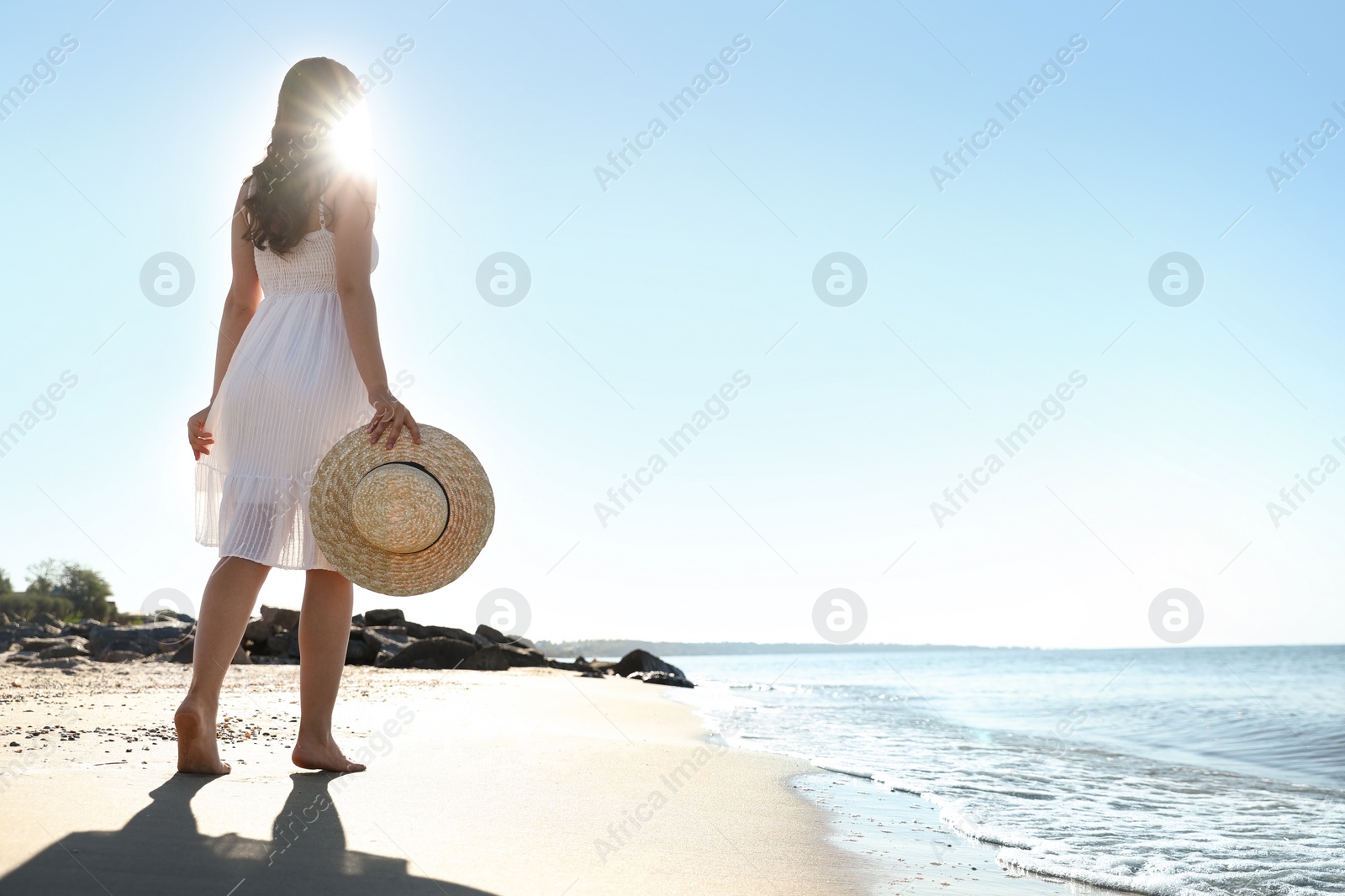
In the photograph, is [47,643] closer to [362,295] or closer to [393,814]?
[362,295]

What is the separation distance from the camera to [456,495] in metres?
2.89

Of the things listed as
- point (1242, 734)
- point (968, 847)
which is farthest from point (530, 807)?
point (1242, 734)

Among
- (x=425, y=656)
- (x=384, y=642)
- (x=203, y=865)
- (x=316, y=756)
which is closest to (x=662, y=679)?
(x=384, y=642)

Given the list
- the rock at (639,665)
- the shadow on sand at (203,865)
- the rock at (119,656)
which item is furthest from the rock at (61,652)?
the rock at (639,665)

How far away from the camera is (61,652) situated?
417 inches

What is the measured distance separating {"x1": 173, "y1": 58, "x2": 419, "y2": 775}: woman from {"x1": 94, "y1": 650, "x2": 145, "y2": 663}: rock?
8751mm

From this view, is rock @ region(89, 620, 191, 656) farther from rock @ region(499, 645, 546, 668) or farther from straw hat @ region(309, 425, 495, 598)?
straw hat @ region(309, 425, 495, 598)

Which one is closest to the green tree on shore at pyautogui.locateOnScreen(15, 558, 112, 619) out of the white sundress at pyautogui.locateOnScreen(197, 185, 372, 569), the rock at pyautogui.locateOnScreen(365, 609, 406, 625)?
the rock at pyautogui.locateOnScreen(365, 609, 406, 625)

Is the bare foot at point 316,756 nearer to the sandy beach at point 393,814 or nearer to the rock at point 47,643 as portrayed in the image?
the sandy beach at point 393,814

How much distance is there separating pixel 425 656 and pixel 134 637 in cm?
384

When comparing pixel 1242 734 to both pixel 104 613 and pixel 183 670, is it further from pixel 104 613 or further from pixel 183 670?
pixel 104 613

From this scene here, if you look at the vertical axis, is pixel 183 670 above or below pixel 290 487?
below

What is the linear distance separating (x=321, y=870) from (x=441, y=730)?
276cm

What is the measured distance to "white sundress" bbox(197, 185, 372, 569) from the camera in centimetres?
297
